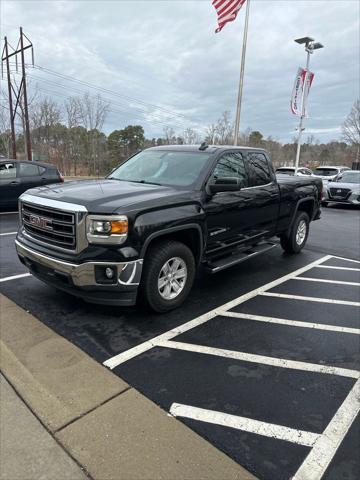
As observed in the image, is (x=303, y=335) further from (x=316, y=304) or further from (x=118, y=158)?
(x=118, y=158)

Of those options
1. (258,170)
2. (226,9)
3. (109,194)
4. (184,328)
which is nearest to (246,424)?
(184,328)

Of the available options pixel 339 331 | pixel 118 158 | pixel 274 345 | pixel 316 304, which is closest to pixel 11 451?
pixel 274 345

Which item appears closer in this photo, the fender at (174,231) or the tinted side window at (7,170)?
the fender at (174,231)

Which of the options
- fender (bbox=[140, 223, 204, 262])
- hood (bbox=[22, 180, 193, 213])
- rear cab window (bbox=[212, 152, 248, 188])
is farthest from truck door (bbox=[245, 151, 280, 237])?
hood (bbox=[22, 180, 193, 213])

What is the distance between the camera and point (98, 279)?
3.37m

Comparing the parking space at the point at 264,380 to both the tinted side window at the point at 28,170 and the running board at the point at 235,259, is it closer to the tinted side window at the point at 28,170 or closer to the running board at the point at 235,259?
the running board at the point at 235,259

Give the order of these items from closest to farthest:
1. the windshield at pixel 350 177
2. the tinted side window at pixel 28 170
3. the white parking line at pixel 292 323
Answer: the white parking line at pixel 292 323, the tinted side window at pixel 28 170, the windshield at pixel 350 177

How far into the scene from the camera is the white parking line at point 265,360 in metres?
3.08

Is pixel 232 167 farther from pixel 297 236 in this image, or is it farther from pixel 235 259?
pixel 297 236

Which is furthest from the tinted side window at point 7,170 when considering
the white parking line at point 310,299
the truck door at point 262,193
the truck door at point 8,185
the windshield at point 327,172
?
the windshield at point 327,172

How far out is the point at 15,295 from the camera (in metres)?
4.38

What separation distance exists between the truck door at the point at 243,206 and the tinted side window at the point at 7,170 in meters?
6.94

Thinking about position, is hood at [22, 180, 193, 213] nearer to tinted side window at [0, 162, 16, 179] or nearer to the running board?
the running board

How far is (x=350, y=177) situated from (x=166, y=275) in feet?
50.9
